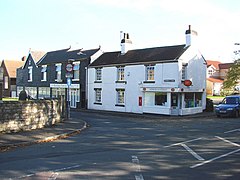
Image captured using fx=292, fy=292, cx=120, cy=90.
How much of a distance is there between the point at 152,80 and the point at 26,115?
1601cm

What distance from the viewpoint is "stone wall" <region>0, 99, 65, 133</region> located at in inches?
561

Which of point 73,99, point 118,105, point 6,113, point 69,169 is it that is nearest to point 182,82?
point 118,105

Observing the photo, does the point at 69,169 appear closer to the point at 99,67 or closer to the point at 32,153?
the point at 32,153

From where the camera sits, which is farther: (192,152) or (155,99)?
(155,99)

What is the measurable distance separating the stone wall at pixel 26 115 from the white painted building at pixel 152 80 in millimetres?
12269

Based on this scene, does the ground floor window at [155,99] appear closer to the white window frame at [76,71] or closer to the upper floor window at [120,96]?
the upper floor window at [120,96]

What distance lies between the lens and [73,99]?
37.5 metres

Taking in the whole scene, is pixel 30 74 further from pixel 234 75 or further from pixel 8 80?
pixel 234 75

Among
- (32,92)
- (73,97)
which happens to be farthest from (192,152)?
(32,92)

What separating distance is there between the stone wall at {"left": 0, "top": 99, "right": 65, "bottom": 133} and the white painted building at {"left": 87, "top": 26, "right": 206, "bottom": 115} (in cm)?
1227

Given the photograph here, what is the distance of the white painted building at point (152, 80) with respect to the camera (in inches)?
1088

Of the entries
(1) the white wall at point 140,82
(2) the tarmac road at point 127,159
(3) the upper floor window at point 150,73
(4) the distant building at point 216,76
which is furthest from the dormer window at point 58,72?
(4) the distant building at point 216,76

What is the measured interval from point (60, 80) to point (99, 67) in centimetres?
725

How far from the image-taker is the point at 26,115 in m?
15.6
